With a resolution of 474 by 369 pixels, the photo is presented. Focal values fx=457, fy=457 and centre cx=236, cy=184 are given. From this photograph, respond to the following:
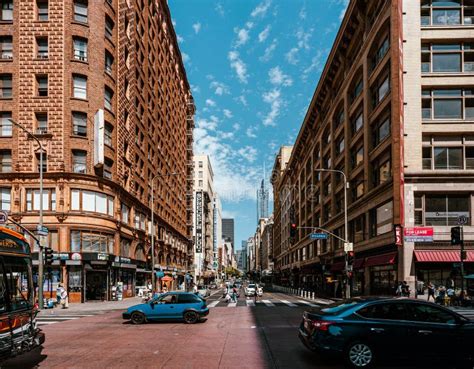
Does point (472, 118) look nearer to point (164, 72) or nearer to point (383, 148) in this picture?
point (383, 148)

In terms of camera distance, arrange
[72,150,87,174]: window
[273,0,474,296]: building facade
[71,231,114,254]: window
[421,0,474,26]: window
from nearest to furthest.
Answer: [273,0,474,296]: building facade < [421,0,474,26]: window < [71,231,114,254]: window < [72,150,87,174]: window

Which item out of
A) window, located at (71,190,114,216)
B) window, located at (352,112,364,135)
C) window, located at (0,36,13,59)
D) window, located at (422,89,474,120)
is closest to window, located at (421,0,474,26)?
window, located at (422,89,474,120)

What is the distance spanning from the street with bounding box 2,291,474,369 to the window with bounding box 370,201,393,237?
18.1m

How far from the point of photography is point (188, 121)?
104500mm

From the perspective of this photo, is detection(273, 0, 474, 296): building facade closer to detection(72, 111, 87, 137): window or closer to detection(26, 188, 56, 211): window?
detection(26, 188, 56, 211): window

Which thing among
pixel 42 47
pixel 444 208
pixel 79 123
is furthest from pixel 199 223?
pixel 444 208

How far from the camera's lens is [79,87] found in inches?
1570

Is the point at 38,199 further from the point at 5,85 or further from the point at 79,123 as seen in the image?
the point at 5,85

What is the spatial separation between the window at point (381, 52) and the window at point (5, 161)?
32693mm

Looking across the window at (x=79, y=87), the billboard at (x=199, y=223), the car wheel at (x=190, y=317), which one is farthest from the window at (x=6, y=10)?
the billboard at (x=199, y=223)

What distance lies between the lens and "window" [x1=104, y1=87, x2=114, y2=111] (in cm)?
4244

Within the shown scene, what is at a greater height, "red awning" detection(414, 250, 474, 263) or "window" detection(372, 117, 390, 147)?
"window" detection(372, 117, 390, 147)

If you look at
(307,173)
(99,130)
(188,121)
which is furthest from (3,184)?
(188,121)

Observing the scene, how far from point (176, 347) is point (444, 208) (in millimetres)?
26631
